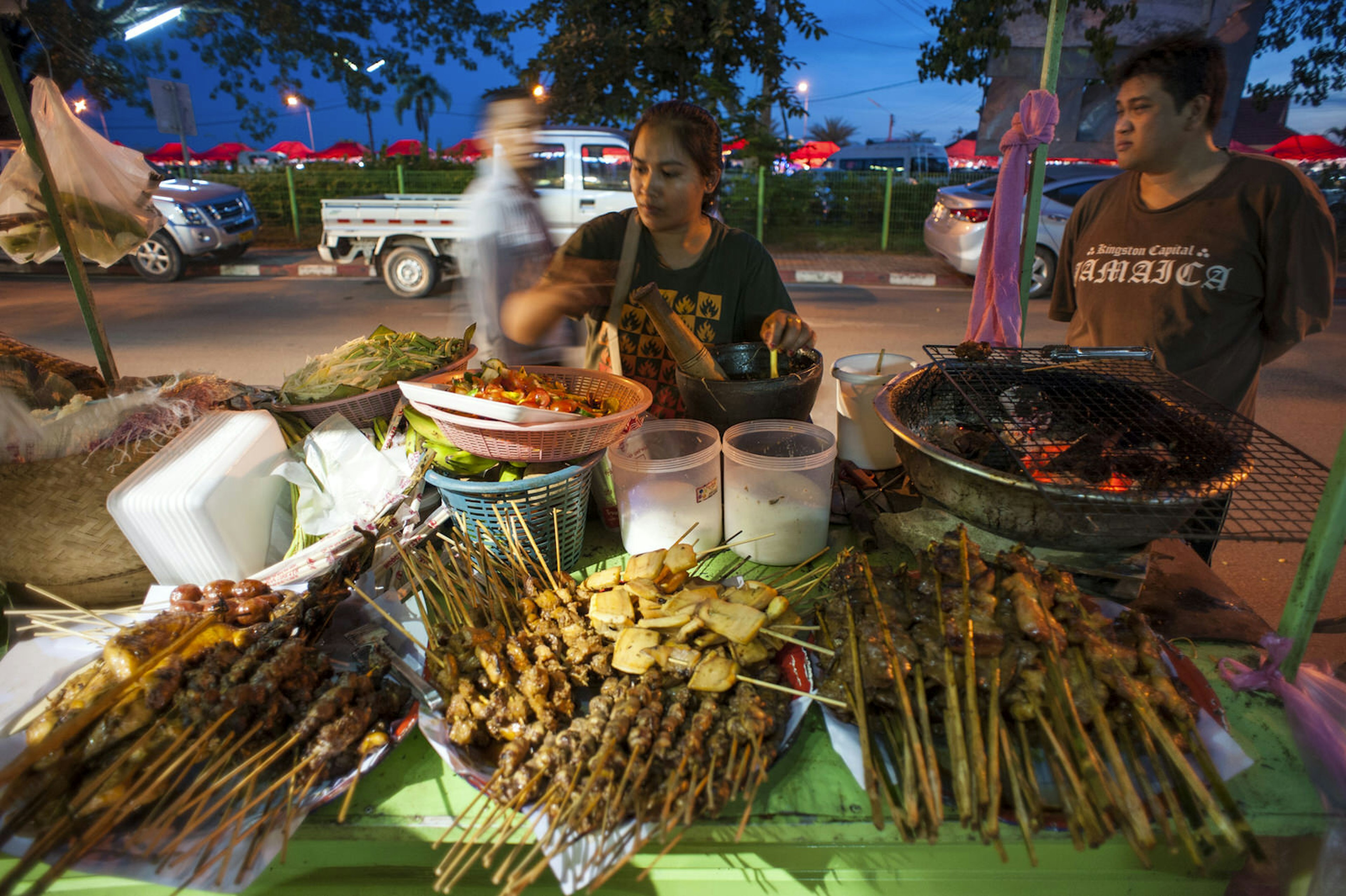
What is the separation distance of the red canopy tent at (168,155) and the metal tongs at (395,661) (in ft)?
103

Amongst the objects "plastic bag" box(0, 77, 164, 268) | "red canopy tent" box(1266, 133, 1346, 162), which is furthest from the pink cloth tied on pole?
"red canopy tent" box(1266, 133, 1346, 162)

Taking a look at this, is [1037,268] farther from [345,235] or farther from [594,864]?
[594,864]

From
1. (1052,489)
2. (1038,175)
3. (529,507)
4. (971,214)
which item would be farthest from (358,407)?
(971,214)

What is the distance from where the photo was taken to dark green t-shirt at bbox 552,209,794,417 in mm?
3217

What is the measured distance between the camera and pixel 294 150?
101 feet

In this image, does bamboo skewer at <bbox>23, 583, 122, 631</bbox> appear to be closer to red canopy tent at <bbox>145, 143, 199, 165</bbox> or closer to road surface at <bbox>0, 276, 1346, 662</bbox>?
road surface at <bbox>0, 276, 1346, 662</bbox>

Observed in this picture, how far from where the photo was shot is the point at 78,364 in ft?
9.92

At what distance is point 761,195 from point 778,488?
15.4m

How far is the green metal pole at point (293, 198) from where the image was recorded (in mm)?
18062

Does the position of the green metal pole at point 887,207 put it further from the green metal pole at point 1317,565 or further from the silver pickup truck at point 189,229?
the green metal pole at point 1317,565

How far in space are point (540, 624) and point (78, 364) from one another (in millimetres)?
2709

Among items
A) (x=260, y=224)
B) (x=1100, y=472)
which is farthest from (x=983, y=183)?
(x=260, y=224)

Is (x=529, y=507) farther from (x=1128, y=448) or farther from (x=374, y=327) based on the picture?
(x=374, y=327)

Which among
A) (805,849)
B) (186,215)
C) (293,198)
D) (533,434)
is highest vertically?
(293,198)
